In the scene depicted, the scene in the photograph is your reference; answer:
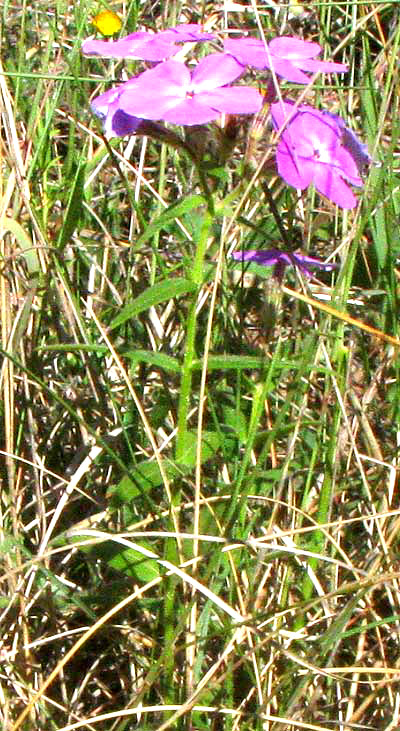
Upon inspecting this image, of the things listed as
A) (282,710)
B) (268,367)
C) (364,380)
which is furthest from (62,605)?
(364,380)

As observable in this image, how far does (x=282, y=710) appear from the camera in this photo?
134cm

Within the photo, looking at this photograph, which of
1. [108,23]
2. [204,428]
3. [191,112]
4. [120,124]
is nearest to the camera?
[191,112]

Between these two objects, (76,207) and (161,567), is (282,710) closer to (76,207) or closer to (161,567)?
(161,567)

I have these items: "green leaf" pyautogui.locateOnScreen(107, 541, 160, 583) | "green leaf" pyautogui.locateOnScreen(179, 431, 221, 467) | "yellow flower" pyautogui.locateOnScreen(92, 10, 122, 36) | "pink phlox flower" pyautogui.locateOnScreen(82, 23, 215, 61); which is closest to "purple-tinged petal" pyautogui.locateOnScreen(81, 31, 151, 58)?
"pink phlox flower" pyautogui.locateOnScreen(82, 23, 215, 61)

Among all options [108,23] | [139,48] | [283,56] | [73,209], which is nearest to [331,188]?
[283,56]

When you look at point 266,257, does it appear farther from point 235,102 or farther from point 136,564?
point 136,564

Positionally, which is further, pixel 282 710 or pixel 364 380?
pixel 364 380

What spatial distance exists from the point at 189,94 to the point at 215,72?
0.17 feet

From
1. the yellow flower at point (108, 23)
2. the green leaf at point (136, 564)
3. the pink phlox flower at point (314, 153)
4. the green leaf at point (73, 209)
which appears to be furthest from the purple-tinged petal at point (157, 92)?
the yellow flower at point (108, 23)

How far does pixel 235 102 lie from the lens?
106 cm

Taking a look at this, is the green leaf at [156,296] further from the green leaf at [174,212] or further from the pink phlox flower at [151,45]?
the pink phlox flower at [151,45]

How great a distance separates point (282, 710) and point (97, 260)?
2.64ft

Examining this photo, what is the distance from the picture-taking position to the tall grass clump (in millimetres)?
1196

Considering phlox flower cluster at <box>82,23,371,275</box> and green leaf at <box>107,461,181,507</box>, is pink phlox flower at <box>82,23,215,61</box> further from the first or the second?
green leaf at <box>107,461,181,507</box>
